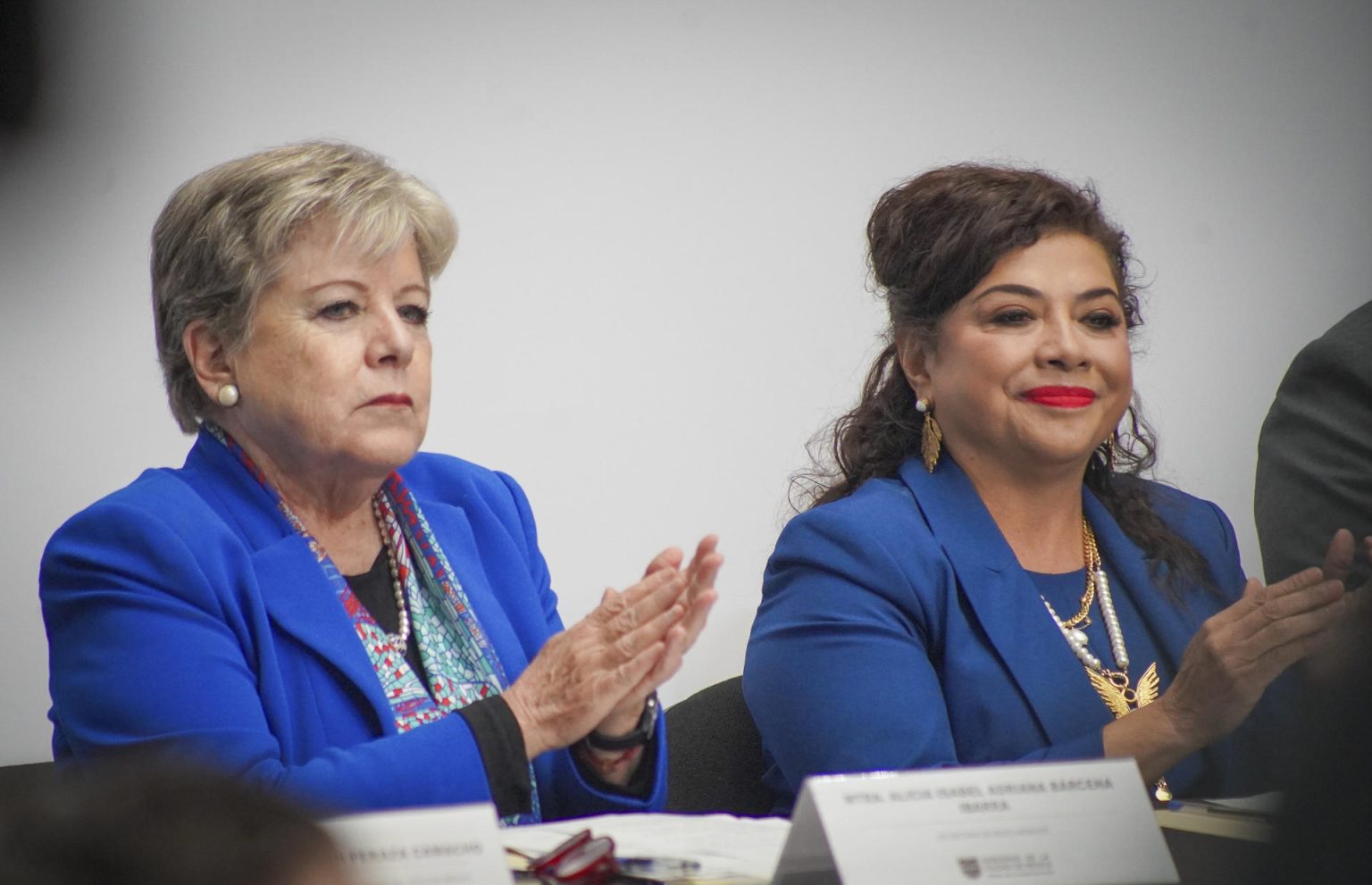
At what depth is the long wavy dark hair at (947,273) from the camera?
2.48 meters

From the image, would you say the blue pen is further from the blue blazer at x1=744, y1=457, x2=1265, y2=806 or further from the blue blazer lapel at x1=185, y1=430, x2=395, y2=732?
the blue blazer at x1=744, y1=457, x2=1265, y2=806

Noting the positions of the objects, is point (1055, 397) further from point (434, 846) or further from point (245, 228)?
point (434, 846)

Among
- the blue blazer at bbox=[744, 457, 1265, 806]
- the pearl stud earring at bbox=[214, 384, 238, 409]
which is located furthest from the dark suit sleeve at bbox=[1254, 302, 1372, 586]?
the pearl stud earring at bbox=[214, 384, 238, 409]

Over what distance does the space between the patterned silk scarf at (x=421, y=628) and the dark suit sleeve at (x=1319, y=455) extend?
1.46 m

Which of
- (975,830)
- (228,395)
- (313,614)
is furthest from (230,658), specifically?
(975,830)

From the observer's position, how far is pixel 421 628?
2029mm

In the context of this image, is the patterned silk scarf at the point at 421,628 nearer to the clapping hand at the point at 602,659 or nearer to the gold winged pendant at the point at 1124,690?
the clapping hand at the point at 602,659

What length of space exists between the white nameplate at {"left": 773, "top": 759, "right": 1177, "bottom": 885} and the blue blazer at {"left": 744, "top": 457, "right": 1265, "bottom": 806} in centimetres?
77

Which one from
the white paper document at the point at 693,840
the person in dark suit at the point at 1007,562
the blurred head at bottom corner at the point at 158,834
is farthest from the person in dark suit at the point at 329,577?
the blurred head at bottom corner at the point at 158,834

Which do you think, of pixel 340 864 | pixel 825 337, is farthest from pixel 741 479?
pixel 340 864

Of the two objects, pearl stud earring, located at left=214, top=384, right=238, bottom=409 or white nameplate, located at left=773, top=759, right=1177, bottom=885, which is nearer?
white nameplate, located at left=773, top=759, right=1177, bottom=885

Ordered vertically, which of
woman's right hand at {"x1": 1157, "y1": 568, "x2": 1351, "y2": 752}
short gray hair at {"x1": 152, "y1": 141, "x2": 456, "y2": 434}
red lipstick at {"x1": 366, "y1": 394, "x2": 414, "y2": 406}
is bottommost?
woman's right hand at {"x1": 1157, "y1": 568, "x2": 1351, "y2": 752}

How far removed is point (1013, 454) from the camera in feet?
8.13

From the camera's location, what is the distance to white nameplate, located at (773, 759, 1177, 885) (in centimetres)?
124
